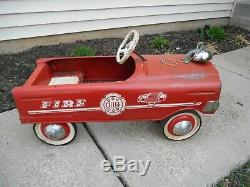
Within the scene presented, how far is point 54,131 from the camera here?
2643 millimetres

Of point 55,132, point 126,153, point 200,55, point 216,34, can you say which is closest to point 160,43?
point 216,34

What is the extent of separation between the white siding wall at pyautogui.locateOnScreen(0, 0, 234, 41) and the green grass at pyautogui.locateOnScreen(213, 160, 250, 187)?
3.39 meters

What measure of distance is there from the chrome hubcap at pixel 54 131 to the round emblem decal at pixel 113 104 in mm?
480

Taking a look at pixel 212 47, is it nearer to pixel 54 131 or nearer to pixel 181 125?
pixel 181 125

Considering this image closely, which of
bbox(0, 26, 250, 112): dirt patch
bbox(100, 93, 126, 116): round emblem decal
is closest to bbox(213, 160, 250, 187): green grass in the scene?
bbox(100, 93, 126, 116): round emblem decal

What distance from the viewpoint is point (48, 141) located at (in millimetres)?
2750

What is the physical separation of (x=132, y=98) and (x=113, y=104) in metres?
0.18

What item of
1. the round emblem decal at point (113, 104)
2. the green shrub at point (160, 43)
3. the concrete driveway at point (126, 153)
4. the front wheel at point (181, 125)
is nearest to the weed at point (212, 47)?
the green shrub at point (160, 43)

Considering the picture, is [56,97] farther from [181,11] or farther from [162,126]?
[181,11]

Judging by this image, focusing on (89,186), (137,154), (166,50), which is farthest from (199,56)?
(166,50)

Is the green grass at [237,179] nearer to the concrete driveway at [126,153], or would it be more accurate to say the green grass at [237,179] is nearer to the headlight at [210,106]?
the concrete driveway at [126,153]

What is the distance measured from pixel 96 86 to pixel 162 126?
80 centimetres

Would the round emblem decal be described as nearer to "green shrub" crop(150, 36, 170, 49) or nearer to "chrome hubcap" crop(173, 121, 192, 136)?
"chrome hubcap" crop(173, 121, 192, 136)

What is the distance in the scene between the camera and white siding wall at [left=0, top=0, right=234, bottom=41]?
4.21 m
